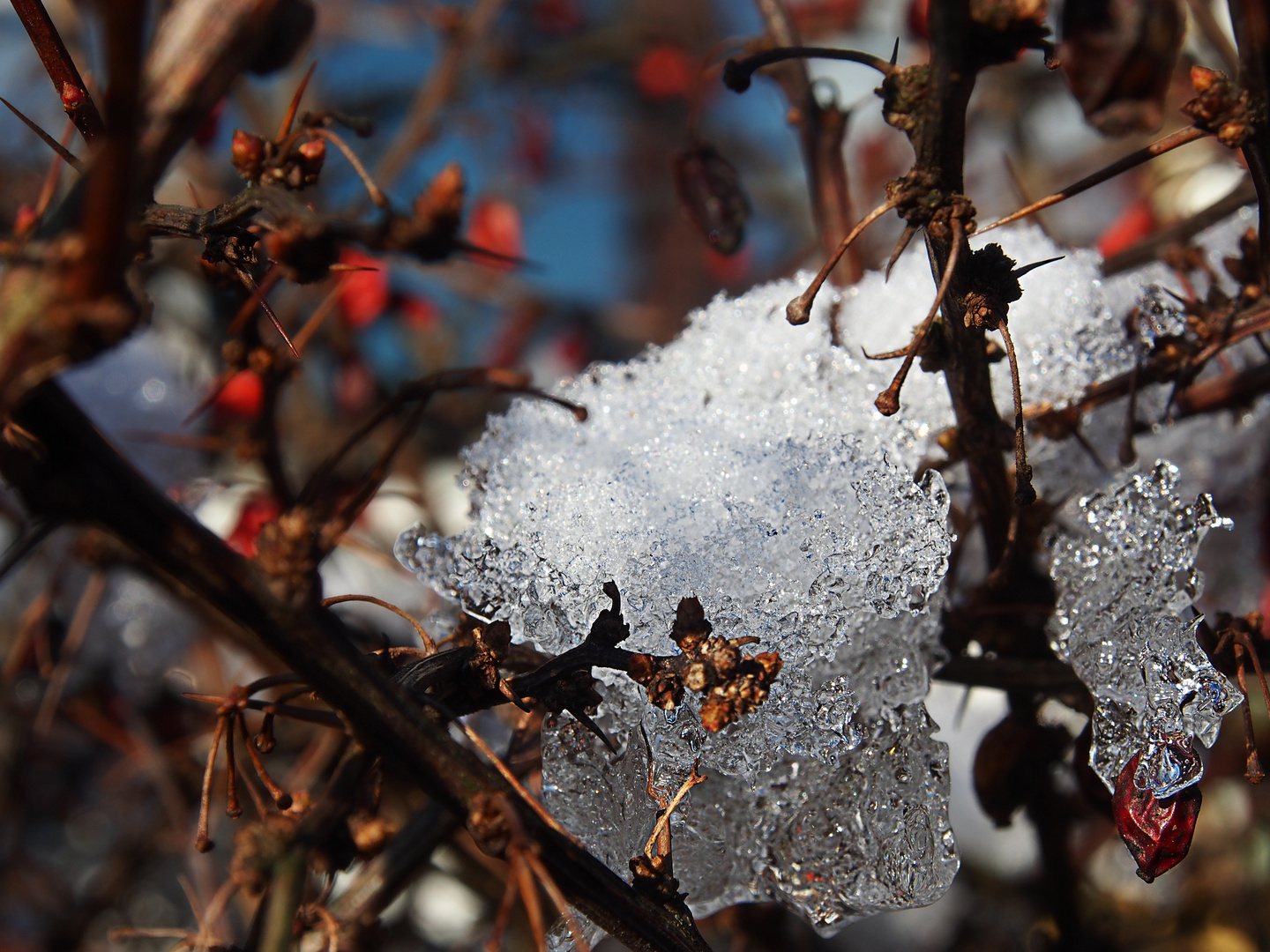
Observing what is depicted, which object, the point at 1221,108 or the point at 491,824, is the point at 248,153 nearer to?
the point at 491,824

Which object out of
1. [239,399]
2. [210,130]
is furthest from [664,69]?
[210,130]

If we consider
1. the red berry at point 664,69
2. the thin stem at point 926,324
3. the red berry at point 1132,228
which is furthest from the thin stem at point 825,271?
the red berry at point 664,69

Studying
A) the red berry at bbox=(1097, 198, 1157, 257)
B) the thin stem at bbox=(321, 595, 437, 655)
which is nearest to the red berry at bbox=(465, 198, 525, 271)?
the red berry at bbox=(1097, 198, 1157, 257)

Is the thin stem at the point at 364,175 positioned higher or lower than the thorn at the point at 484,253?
higher

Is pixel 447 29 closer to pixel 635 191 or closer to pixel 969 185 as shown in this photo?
pixel 969 185

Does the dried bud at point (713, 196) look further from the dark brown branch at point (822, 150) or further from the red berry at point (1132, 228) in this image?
the red berry at point (1132, 228)

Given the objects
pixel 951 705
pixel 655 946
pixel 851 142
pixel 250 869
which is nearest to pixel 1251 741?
pixel 655 946

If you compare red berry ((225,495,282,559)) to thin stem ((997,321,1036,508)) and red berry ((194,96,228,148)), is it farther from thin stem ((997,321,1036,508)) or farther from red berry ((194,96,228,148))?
thin stem ((997,321,1036,508))
